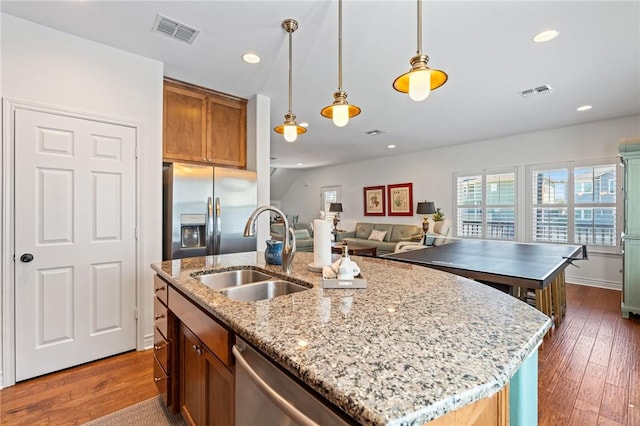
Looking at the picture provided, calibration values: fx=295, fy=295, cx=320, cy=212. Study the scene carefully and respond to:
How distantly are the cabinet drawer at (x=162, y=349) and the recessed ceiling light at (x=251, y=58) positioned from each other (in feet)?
7.35

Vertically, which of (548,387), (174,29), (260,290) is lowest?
(548,387)

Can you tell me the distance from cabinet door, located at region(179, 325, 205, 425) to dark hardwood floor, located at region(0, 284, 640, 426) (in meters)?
0.68

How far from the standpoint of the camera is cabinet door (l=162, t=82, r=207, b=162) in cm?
294

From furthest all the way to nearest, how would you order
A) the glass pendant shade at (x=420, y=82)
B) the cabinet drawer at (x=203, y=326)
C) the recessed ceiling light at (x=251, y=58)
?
the recessed ceiling light at (x=251, y=58) → the glass pendant shade at (x=420, y=82) → the cabinet drawer at (x=203, y=326)

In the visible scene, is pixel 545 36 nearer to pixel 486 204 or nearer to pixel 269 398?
pixel 269 398

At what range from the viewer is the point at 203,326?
1208 millimetres

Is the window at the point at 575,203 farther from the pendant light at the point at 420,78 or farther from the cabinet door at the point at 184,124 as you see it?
the cabinet door at the point at 184,124

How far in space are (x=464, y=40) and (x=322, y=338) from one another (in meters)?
2.55

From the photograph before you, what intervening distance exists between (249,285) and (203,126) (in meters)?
Answer: 2.26

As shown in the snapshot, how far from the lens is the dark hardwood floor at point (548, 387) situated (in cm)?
177

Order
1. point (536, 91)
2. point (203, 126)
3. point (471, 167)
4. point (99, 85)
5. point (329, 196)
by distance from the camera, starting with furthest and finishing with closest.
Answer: point (329, 196)
point (471, 167)
point (536, 91)
point (203, 126)
point (99, 85)

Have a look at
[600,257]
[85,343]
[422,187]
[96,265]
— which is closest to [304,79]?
[96,265]

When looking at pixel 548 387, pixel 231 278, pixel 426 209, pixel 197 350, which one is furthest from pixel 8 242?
pixel 426 209

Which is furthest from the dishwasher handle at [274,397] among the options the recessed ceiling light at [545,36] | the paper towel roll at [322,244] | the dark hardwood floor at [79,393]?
the recessed ceiling light at [545,36]
